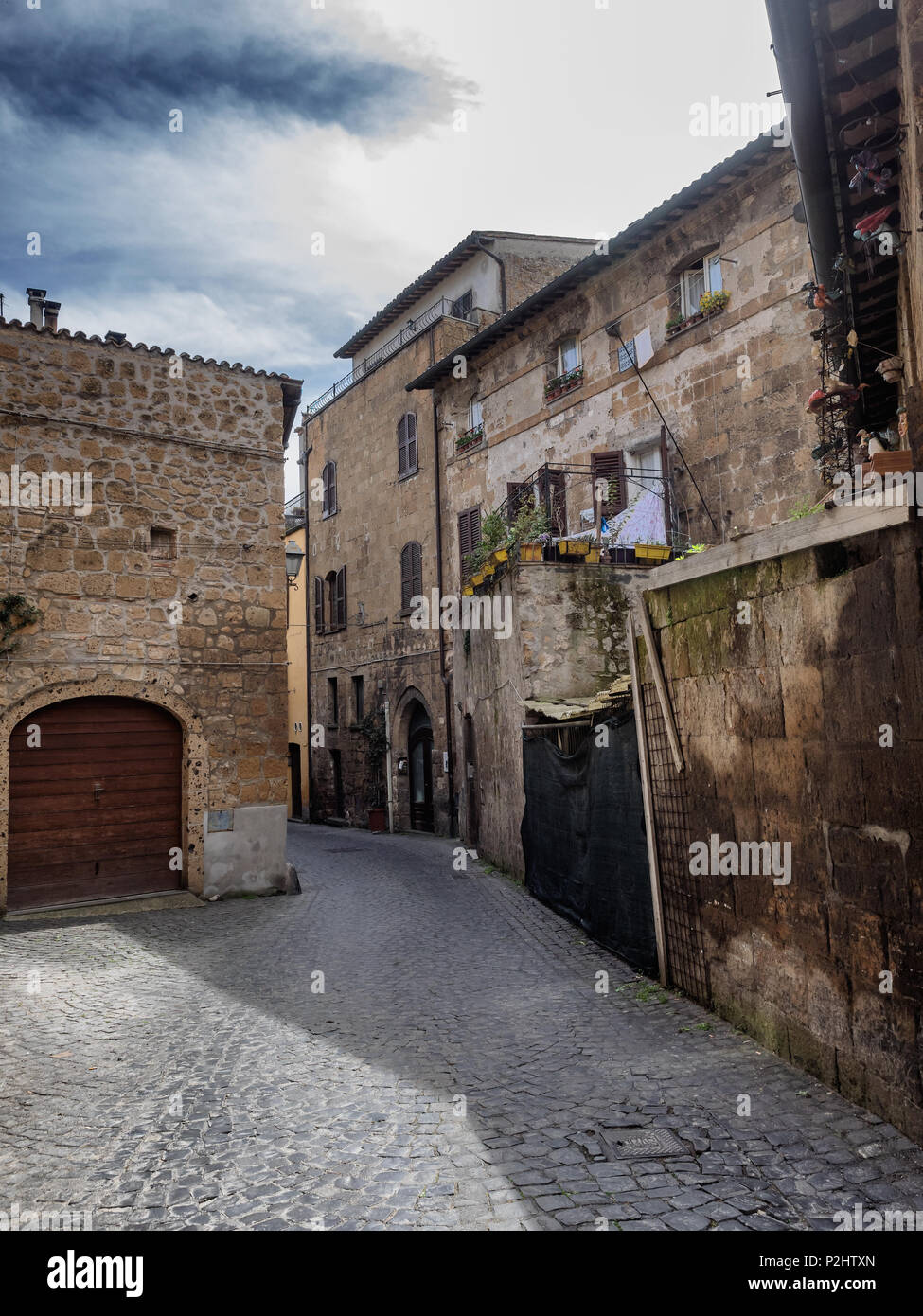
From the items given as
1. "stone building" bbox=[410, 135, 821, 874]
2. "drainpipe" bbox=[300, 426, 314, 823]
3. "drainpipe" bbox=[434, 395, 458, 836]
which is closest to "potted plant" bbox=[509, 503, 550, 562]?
"stone building" bbox=[410, 135, 821, 874]

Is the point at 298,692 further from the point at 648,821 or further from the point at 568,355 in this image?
the point at 648,821

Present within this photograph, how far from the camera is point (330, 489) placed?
90.0 feet

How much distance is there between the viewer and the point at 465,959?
790 cm

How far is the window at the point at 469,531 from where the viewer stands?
20031 mm

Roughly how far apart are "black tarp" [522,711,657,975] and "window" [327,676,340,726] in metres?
16.3

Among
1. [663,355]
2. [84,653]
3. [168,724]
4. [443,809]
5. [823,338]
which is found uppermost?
[663,355]

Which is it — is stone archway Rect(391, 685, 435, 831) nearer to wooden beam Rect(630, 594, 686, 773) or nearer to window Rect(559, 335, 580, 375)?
window Rect(559, 335, 580, 375)

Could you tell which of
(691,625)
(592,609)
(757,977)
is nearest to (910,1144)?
(757,977)

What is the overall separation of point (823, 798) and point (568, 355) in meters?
14.7

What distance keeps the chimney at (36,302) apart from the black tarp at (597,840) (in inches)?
415

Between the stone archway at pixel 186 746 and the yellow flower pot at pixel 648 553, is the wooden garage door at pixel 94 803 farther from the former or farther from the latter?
the yellow flower pot at pixel 648 553

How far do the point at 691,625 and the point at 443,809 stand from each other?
15.6 metres

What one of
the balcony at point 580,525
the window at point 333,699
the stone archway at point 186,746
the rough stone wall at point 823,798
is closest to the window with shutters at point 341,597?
the window at point 333,699
